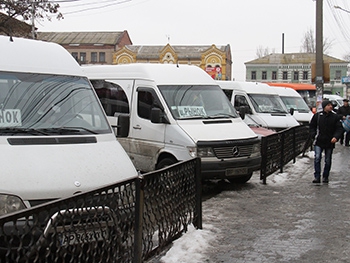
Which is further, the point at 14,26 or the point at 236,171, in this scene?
the point at 14,26

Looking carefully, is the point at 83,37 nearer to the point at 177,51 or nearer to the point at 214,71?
the point at 177,51

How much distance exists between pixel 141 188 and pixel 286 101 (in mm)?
17166

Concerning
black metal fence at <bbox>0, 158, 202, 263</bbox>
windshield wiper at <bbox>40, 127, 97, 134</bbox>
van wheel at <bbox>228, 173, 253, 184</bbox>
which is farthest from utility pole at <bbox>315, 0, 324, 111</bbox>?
windshield wiper at <bbox>40, 127, 97, 134</bbox>

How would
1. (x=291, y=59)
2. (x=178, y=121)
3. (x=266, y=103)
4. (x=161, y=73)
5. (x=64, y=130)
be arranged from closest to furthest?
(x=64, y=130) → (x=178, y=121) → (x=161, y=73) → (x=266, y=103) → (x=291, y=59)

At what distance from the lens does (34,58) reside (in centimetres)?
627

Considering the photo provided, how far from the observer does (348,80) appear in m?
50.4

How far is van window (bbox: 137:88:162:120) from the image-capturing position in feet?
32.9

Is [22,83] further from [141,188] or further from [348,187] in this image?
[348,187]

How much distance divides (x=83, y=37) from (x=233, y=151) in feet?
235

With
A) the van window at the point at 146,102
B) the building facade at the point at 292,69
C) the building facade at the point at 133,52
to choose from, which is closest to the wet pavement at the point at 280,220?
the van window at the point at 146,102

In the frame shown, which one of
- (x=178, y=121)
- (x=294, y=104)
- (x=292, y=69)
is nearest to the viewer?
(x=178, y=121)

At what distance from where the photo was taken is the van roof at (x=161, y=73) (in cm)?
1033

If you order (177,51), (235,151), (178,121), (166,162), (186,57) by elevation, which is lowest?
(166,162)

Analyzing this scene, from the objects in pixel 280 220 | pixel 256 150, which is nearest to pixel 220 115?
pixel 256 150
